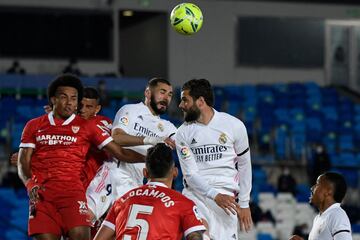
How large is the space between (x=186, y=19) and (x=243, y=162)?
2.05 meters

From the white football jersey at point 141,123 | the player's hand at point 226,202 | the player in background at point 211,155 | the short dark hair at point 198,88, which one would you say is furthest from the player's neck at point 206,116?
the white football jersey at point 141,123

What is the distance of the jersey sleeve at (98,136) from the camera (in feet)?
27.8

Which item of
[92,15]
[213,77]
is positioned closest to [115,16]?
[92,15]

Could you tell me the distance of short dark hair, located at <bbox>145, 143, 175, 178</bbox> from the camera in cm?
650

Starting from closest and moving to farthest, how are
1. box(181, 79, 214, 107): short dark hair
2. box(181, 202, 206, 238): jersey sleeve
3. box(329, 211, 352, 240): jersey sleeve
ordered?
1. box(181, 202, 206, 238): jersey sleeve
2. box(329, 211, 352, 240): jersey sleeve
3. box(181, 79, 214, 107): short dark hair

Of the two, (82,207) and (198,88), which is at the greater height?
(198,88)

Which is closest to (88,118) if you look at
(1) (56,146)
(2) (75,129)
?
(2) (75,129)

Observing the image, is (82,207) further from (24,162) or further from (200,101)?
(200,101)

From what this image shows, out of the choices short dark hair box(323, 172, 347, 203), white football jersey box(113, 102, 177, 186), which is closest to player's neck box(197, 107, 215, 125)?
white football jersey box(113, 102, 177, 186)

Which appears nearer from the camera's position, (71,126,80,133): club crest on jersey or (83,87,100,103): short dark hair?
(71,126,80,133): club crest on jersey

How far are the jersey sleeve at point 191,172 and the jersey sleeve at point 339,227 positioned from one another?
992 millimetres

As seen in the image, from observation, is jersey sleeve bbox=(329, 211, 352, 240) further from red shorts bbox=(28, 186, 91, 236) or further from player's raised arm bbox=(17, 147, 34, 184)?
player's raised arm bbox=(17, 147, 34, 184)

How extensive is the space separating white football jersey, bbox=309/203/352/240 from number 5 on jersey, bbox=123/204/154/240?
2.15m

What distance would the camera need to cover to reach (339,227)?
26.3 feet
